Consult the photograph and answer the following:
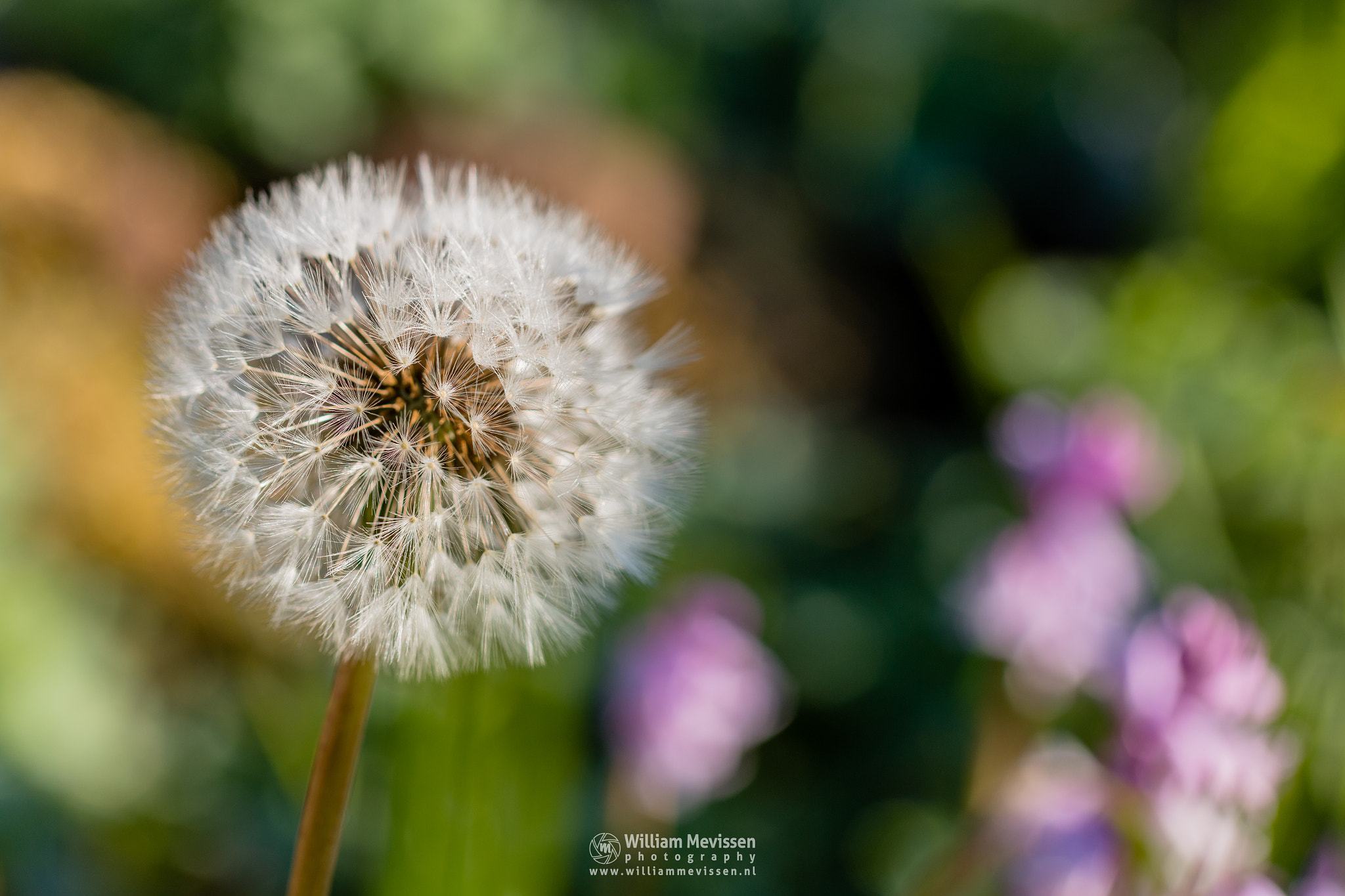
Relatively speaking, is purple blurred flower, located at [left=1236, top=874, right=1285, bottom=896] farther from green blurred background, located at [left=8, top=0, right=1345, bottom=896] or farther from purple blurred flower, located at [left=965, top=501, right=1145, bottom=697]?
purple blurred flower, located at [left=965, top=501, right=1145, bottom=697]

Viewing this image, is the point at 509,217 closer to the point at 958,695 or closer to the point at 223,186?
the point at 958,695

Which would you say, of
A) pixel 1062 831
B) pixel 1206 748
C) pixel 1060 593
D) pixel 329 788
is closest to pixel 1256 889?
pixel 1206 748

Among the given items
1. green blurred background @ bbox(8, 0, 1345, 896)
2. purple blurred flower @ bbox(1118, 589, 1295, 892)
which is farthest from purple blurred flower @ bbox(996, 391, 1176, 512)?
purple blurred flower @ bbox(1118, 589, 1295, 892)

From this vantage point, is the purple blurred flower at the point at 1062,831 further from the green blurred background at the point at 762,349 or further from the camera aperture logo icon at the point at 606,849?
the camera aperture logo icon at the point at 606,849

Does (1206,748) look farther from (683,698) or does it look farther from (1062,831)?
(683,698)

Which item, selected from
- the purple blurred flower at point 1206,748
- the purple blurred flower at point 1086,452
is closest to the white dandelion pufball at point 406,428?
the purple blurred flower at point 1206,748

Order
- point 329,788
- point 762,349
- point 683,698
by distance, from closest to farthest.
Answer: point 329,788, point 683,698, point 762,349

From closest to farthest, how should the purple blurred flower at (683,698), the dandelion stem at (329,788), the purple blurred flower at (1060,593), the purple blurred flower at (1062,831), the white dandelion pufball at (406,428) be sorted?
the dandelion stem at (329,788), the white dandelion pufball at (406,428), the purple blurred flower at (1062,831), the purple blurred flower at (683,698), the purple blurred flower at (1060,593)
